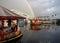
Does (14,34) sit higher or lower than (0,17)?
lower

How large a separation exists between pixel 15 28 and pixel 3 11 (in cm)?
327

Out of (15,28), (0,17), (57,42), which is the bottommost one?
(57,42)

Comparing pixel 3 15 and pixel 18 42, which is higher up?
pixel 3 15

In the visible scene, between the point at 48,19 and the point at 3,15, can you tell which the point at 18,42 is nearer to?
the point at 3,15

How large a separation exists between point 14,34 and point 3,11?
2649 mm

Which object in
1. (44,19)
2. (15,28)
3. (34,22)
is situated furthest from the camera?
(44,19)

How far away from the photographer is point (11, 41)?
14.8 m

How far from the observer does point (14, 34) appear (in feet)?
54.2

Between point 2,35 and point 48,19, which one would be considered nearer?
point 2,35

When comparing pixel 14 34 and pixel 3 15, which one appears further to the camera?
pixel 14 34

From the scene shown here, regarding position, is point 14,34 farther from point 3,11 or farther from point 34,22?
point 34,22

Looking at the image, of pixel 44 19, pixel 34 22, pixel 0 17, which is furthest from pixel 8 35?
pixel 44 19

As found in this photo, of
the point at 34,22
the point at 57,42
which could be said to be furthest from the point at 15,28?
the point at 34,22

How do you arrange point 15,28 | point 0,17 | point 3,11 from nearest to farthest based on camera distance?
point 0,17
point 3,11
point 15,28
